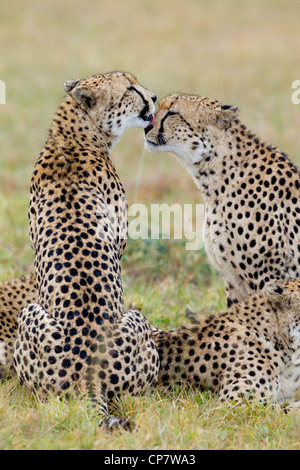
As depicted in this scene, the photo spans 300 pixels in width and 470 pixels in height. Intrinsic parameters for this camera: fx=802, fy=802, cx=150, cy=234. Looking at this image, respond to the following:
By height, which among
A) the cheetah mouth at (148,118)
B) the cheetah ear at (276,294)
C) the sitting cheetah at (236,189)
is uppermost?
the cheetah mouth at (148,118)

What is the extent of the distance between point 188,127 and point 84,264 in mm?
1345

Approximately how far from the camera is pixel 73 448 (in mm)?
3131

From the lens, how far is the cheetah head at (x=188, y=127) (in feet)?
15.5

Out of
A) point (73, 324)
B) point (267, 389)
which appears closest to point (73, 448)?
point (73, 324)

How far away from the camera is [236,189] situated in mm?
4664

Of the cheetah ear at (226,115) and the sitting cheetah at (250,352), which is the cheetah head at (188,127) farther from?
the sitting cheetah at (250,352)

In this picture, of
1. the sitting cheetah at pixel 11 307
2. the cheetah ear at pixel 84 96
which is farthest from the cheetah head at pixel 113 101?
the sitting cheetah at pixel 11 307

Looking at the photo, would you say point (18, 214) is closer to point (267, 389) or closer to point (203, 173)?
point (203, 173)

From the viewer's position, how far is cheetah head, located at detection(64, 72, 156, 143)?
4426 mm

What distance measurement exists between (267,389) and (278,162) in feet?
4.75

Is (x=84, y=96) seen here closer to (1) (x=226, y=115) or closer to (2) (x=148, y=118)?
(2) (x=148, y=118)

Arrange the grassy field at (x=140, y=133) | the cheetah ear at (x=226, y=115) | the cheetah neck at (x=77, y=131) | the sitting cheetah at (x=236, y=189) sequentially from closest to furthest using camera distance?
the grassy field at (x=140, y=133) < the cheetah neck at (x=77, y=131) < the sitting cheetah at (x=236, y=189) < the cheetah ear at (x=226, y=115)

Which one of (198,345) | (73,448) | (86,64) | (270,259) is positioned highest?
(86,64)

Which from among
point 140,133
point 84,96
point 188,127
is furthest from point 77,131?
point 140,133
